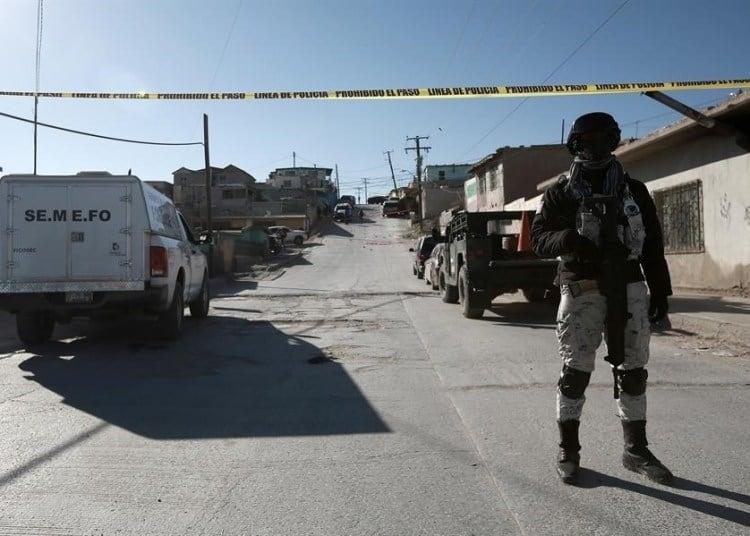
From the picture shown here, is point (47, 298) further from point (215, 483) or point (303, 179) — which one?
point (303, 179)

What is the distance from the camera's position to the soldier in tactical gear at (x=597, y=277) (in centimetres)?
364

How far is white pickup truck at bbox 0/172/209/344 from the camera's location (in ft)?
27.0

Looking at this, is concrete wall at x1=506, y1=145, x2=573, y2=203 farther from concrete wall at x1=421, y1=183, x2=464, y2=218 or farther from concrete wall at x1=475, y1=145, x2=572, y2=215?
concrete wall at x1=421, y1=183, x2=464, y2=218

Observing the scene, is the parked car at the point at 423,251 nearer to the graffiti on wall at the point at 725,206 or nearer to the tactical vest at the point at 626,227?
the graffiti on wall at the point at 725,206

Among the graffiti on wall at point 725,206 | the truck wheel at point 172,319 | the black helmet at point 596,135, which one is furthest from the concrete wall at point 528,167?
the black helmet at point 596,135

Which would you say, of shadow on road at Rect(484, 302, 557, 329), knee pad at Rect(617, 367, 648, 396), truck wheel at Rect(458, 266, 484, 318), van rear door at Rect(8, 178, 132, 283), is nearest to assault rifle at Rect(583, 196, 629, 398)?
knee pad at Rect(617, 367, 648, 396)

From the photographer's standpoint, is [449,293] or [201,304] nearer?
[201,304]

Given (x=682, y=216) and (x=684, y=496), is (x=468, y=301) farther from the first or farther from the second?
(x=684, y=496)

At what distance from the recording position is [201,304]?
12055 mm

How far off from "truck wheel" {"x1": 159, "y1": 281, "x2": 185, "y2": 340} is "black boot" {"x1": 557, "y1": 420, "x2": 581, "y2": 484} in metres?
6.49

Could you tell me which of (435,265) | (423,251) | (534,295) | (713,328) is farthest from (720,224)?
(423,251)

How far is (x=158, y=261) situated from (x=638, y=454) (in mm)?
6675

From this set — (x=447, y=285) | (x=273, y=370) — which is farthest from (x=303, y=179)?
(x=273, y=370)

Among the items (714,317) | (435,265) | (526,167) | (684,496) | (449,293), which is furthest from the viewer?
(526,167)
